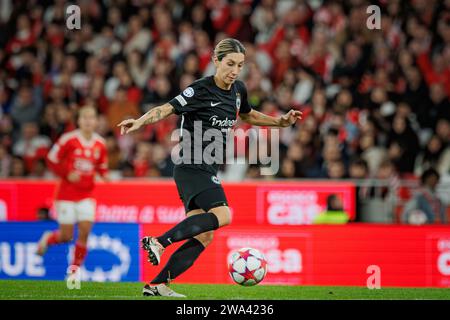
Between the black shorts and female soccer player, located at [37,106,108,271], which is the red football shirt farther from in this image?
the black shorts

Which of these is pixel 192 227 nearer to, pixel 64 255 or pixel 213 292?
pixel 213 292

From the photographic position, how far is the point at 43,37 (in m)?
19.1

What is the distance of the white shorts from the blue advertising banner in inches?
15.5

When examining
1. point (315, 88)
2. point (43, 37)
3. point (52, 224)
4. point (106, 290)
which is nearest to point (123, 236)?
point (52, 224)

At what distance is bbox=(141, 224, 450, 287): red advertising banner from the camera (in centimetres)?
1182

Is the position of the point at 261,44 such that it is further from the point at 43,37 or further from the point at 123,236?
the point at 123,236

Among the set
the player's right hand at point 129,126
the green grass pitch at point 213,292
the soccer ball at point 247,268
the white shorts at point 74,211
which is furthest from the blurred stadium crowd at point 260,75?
the player's right hand at point 129,126

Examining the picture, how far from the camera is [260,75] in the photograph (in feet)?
55.5

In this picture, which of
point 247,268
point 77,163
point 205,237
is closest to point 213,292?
point 247,268

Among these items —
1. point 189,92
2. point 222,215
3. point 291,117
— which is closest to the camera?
point 222,215

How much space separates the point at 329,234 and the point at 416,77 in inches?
214

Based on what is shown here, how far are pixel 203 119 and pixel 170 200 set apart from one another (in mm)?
6766

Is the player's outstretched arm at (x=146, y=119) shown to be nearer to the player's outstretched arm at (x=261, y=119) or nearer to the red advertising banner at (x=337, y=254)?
the player's outstretched arm at (x=261, y=119)

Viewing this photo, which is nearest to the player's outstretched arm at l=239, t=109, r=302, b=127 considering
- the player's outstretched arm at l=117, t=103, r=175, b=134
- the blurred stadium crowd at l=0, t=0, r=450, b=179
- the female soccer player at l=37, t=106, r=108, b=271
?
the player's outstretched arm at l=117, t=103, r=175, b=134
